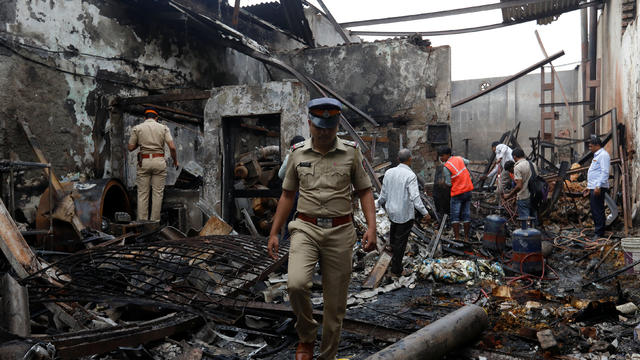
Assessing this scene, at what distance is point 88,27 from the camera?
768 cm

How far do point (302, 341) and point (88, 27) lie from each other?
7.36 meters

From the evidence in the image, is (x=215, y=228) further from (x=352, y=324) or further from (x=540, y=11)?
(x=540, y=11)

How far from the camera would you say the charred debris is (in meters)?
3.57

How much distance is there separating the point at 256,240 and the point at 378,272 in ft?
6.10

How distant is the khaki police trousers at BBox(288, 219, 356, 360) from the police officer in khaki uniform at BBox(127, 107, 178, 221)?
204 inches

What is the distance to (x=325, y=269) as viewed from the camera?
9.88ft

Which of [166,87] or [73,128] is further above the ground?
[166,87]

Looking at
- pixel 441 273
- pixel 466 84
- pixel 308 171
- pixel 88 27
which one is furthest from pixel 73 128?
pixel 466 84

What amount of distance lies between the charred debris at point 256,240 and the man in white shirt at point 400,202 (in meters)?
0.37

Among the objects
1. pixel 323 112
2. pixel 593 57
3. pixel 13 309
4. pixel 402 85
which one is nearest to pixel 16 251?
pixel 13 309

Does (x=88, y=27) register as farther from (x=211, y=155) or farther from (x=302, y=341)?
(x=302, y=341)

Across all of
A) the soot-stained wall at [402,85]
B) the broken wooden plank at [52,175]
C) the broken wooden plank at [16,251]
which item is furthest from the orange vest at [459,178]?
the broken wooden plank at [16,251]

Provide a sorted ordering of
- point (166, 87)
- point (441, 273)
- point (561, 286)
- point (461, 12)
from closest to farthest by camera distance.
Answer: point (561, 286)
point (441, 273)
point (166, 87)
point (461, 12)

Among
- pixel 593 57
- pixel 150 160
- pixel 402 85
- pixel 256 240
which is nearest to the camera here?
pixel 256 240
